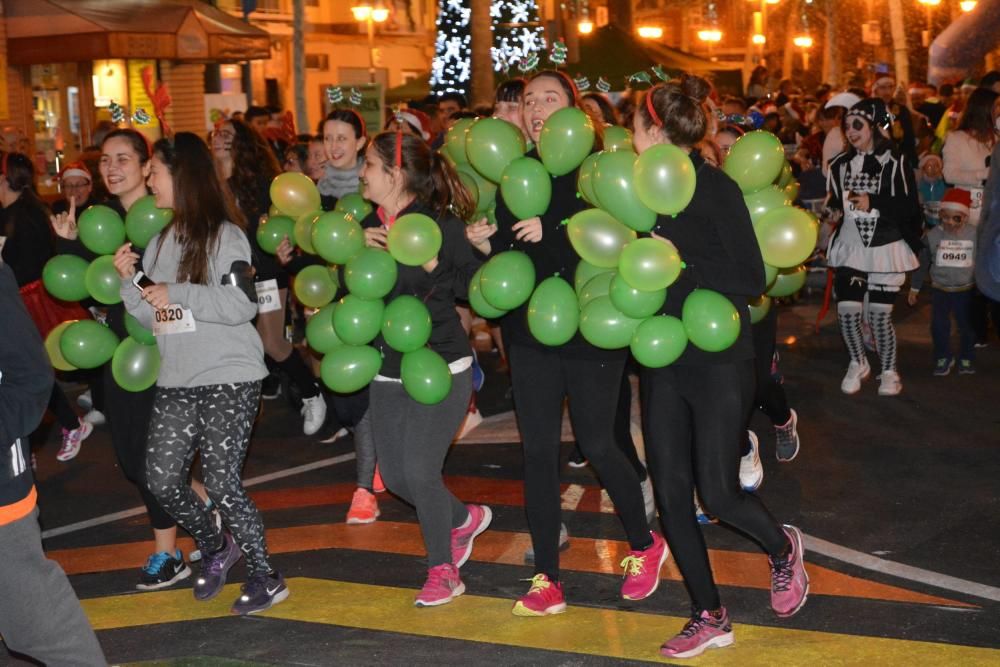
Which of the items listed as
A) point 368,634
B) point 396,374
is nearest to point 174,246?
point 396,374

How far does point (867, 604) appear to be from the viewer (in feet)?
18.2

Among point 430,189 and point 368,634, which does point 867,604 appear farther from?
point 430,189

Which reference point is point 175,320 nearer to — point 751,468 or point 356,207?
point 356,207

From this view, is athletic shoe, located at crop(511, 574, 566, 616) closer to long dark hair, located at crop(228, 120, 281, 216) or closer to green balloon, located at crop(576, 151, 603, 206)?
green balloon, located at crop(576, 151, 603, 206)

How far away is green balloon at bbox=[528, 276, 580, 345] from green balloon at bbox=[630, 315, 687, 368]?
0.39m

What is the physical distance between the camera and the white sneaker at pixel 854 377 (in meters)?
9.80

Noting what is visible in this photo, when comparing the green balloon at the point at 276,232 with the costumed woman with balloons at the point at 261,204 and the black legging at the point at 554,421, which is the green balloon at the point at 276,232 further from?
the black legging at the point at 554,421

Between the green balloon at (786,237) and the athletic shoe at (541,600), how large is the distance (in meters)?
1.56

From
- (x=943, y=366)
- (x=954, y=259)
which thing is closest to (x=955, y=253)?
(x=954, y=259)

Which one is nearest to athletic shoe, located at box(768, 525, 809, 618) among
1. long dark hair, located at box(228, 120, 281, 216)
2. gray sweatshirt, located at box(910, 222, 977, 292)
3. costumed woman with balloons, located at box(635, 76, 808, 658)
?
costumed woman with balloons, located at box(635, 76, 808, 658)

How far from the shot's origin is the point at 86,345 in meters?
6.12

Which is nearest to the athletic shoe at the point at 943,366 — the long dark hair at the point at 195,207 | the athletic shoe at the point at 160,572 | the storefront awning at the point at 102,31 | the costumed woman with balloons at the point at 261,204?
the costumed woman with balloons at the point at 261,204

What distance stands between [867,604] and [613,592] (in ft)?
3.42

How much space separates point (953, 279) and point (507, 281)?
610 cm
